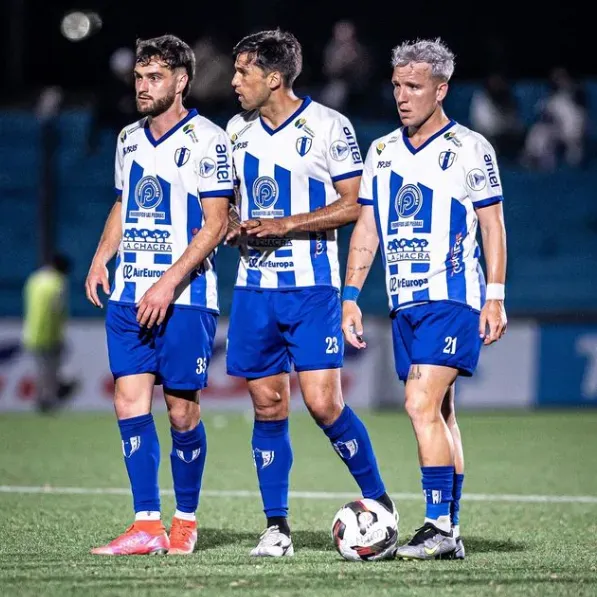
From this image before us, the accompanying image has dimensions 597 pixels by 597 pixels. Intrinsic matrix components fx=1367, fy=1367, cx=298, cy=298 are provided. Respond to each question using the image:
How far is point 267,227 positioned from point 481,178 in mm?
955

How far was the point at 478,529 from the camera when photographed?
693 centimetres

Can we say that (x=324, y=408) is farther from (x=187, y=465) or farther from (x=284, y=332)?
(x=187, y=465)

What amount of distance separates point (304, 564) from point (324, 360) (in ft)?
3.06

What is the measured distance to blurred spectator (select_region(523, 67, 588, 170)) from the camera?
678 inches

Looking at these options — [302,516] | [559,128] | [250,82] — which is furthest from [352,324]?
[559,128]

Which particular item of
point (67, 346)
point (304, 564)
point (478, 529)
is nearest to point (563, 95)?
point (67, 346)

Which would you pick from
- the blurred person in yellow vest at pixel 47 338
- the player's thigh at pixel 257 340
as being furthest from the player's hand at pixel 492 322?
the blurred person in yellow vest at pixel 47 338

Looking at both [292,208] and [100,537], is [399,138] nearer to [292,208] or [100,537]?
[292,208]

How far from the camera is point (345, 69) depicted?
17.3 m

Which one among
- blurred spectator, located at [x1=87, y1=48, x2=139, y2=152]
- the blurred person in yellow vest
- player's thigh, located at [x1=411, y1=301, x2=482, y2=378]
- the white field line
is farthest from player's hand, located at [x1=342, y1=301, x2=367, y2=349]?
blurred spectator, located at [x1=87, y1=48, x2=139, y2=152]

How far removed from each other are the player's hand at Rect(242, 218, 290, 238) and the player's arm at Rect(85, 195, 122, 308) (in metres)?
0.73

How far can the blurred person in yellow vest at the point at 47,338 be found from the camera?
14773 mm

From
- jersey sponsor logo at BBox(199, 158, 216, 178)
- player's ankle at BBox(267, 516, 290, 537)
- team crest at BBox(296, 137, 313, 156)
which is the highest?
team crest at BBox(296, 137, 313, 156)

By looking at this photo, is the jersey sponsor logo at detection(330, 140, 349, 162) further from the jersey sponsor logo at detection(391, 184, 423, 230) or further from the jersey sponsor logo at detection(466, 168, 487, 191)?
the jersey sponsor logo at detection(466, 168, 487, 191)
